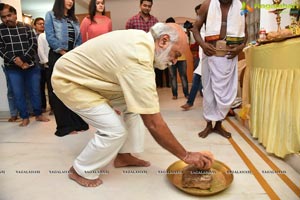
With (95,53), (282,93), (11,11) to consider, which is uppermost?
(11,11)

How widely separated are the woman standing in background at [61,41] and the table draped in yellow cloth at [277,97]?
1639mm

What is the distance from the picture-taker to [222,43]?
2377 millimetres

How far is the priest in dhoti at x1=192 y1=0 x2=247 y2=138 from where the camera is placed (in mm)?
2369

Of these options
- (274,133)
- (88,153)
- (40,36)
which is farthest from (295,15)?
(40,36)

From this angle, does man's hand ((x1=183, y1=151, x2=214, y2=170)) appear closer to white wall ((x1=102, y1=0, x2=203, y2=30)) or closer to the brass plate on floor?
the brass plate on floor

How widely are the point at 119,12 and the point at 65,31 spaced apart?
16.2 ft

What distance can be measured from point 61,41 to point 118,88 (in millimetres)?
1445

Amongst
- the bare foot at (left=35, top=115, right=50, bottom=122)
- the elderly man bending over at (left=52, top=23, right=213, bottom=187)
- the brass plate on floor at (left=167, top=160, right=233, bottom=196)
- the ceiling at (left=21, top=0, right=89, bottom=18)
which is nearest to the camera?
the elderly man bending over at (left=52, top=23, right=213, bottom=187)

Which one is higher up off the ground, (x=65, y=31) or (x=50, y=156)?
(x=65, y=31)

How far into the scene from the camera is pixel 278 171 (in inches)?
69.7

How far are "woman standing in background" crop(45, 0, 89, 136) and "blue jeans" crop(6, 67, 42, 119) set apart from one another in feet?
2.07

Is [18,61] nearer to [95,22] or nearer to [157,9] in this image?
[95,22]

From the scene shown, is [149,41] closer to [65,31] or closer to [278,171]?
[278,171]

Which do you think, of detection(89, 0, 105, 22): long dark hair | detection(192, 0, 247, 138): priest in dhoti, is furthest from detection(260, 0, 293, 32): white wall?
detection(89, 0, 105, 22): long dark hair
